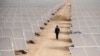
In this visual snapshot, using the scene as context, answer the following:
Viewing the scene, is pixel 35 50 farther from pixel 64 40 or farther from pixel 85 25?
pixel 85 25

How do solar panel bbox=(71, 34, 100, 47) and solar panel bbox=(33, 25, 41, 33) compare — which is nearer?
solar panel bbox=(71, 34, 100, 47)

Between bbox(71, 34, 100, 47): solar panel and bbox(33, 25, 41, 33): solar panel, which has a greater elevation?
bbox(33, 25, 41, 33): solar panel

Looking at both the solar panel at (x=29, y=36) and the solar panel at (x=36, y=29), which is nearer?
the solar panel at (x=29, y=36)

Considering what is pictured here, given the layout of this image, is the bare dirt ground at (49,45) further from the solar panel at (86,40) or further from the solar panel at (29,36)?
the solar panel at (86,40)

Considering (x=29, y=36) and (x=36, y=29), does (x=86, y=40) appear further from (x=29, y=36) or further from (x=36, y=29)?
(x=36, y=29)

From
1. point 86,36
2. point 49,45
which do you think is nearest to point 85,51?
point 86,36

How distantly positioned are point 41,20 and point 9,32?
9.15m

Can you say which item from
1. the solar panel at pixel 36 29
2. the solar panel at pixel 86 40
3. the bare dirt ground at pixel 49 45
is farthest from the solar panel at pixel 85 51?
the solar panel at pixel 36 29

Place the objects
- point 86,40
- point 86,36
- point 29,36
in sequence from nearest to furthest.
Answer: point 86,40 → point 86,36 → point 29,36

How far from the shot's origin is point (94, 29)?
24969 millimetres

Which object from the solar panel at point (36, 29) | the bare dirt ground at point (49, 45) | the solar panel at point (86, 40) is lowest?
the bare dirt ground at point (49, 45)

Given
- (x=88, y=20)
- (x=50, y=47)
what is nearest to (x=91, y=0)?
(x=88, y=20)

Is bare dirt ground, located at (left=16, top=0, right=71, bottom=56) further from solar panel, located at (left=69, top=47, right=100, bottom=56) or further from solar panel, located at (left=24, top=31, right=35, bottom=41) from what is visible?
solar panel, located at (left=69, top=47, right=100, bottom=56)

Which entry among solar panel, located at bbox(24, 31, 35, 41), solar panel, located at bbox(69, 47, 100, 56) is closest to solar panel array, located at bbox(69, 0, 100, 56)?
solar panel, located at bbox(69, 47, 100, 56)
